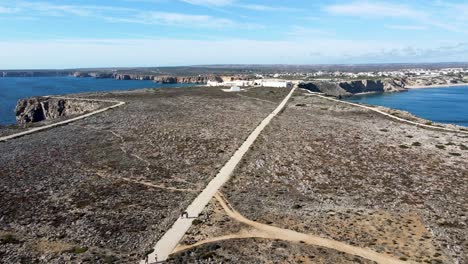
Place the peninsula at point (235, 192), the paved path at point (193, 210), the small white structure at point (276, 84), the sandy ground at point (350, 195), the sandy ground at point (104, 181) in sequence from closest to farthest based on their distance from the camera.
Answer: the paved path at point (193, 210) → the peninsula at point (235, 192) → the sandy ground at point (350, 195) → the sandy ground at point (104, 181) → the small white structure at point (276, 84)

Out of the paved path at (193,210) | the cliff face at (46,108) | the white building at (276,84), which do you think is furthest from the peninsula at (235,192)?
the white building at (276,84)

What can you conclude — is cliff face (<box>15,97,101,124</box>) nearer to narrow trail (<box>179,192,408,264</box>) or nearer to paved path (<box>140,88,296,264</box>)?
paved path (<box>140,88,296,264</box>)

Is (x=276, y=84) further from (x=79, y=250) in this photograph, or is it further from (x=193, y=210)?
(x=79, y=250)

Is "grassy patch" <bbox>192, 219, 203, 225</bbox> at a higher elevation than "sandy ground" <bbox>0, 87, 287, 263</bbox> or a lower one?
lower

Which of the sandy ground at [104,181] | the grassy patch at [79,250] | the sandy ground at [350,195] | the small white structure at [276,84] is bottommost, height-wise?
the sandy ground at [350,195]

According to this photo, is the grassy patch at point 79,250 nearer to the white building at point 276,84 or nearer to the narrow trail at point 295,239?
the narrow trail at point 295,239

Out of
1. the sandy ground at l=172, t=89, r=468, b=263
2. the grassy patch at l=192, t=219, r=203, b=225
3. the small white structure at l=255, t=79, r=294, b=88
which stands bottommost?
the sandy ground at l=172, t=89, r=468, b=263

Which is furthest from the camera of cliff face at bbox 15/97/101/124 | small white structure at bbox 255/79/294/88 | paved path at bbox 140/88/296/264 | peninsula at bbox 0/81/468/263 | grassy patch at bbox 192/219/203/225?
small white structure at bbox 255/79/294/88

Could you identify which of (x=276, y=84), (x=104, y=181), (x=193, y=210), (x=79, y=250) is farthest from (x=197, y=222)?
(x=276, y=84)

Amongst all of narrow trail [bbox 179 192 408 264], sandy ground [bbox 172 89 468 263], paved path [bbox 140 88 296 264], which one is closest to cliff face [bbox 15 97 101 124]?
sandy ground [bbox 172 89 468 263]
